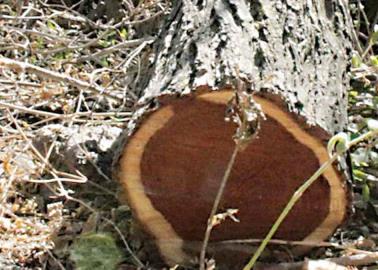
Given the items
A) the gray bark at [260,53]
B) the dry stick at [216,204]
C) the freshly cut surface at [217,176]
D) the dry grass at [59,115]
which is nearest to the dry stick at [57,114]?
the dry grass at [59,115]

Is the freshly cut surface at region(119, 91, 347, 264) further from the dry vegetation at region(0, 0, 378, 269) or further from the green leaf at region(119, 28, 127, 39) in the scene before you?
the green leaf at region(119, 28, 127, 39)

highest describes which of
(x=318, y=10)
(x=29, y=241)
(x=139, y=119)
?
(x=318, y=10)

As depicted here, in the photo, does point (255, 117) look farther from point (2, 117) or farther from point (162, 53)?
point (2, 117)

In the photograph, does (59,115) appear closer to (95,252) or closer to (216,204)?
(95,252)

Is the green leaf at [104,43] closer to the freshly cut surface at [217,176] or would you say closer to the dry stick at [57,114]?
the dry stick at [57,114]

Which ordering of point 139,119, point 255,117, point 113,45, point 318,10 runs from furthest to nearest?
point 113,45, point 318,10, point 139,119, point 255,117

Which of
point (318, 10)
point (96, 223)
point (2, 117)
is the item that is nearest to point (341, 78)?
point (318, 10)
